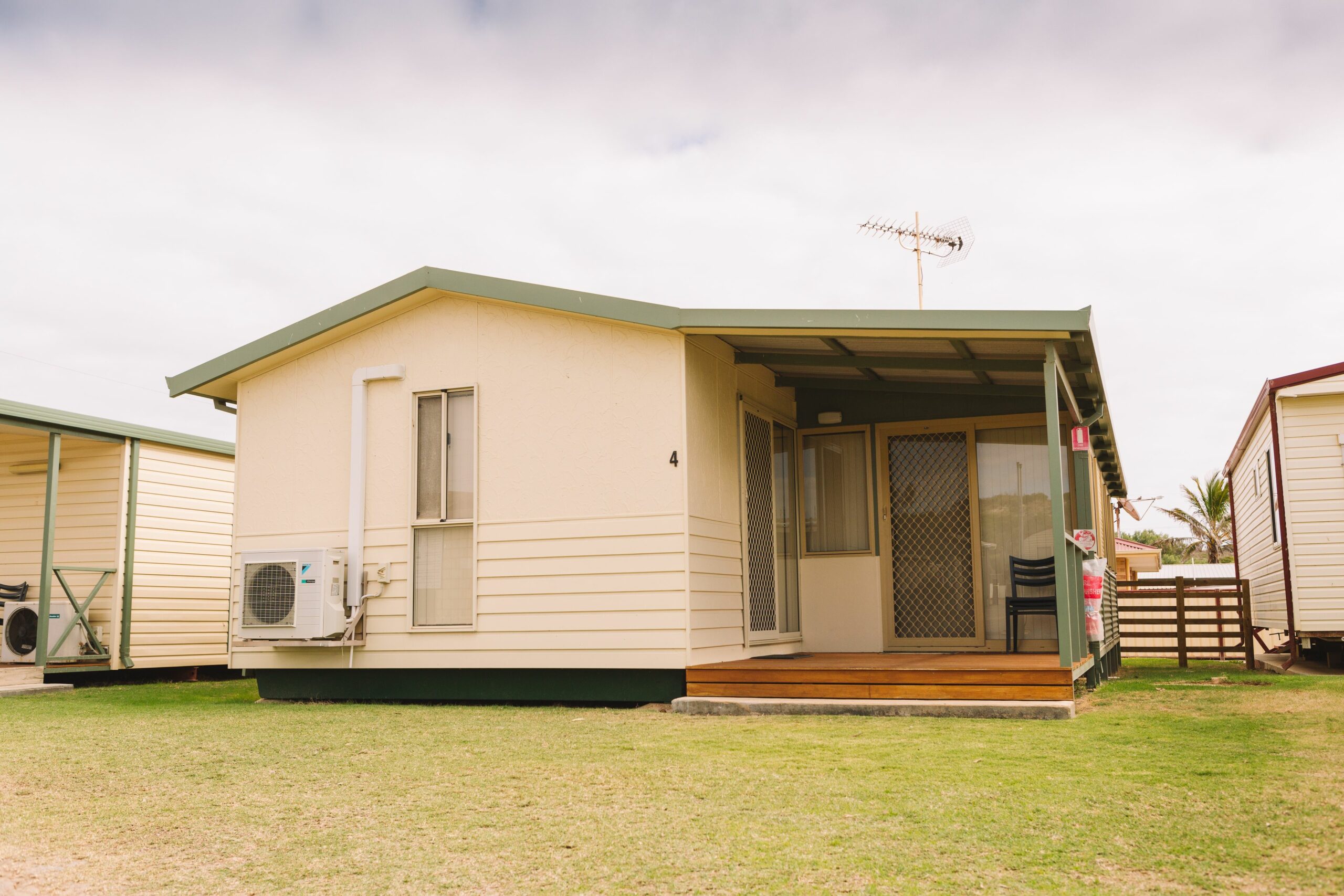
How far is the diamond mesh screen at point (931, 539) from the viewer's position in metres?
8.64

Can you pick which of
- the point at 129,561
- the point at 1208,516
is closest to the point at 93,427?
the point at 129,561

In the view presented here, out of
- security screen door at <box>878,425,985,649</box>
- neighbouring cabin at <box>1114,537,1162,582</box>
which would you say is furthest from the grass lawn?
neighbouring cabin at <box>1114,537,1162,582</box>

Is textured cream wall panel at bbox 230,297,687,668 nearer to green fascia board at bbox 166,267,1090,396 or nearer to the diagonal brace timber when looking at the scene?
green fascia board at bbox 166,267,1090,396

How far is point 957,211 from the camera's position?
46.5 feet

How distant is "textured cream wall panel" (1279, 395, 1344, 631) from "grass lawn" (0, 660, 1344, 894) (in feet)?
16.8

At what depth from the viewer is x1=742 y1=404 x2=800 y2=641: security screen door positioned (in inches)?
315

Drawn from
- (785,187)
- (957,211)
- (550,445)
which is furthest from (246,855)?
(785,187)

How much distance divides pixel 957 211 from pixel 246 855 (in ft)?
42.3

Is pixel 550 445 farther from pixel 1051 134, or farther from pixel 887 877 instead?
pixel 1051 134

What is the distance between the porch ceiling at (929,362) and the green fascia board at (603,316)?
0.37 ft

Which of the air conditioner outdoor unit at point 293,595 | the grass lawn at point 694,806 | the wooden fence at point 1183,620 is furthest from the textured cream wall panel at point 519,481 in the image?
the wooden fence at point 1183,620

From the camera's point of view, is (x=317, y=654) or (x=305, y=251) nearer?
(x=317, y=654)

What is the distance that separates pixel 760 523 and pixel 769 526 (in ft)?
0.74

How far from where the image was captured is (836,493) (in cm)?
903
